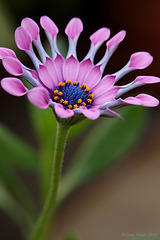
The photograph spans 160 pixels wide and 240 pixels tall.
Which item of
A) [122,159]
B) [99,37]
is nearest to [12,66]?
[99,37]

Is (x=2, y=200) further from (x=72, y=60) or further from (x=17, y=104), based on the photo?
(x=17, y=104)

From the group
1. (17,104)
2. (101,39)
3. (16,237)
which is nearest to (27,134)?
(17,104)

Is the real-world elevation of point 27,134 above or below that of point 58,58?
below

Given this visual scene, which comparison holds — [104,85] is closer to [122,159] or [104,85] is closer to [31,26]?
[31,26]

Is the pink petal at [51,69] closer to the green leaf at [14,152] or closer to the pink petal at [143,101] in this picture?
the pink petal at [143,101]

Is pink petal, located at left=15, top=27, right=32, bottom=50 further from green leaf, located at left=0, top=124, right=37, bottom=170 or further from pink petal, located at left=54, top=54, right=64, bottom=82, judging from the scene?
green leaf, located at left=0, top=124, right=37, bottom=170

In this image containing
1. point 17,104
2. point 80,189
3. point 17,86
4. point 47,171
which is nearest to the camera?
point 17,86

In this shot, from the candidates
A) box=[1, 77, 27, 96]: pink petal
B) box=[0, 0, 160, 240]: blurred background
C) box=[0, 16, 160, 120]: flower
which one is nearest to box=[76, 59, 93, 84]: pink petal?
box=[0, 16, 160, 120]: flower
